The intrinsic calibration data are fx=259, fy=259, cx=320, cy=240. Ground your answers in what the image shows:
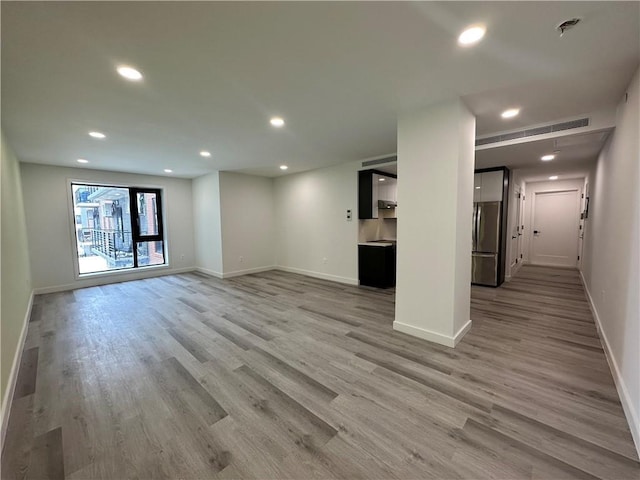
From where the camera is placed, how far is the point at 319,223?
636cm

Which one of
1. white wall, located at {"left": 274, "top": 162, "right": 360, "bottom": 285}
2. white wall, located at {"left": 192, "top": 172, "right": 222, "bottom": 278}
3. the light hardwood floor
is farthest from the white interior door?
white wall, located at {"left": 192, "top": 172, "right": 222, "bottom": 278}

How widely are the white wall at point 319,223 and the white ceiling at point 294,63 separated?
7.54 feet

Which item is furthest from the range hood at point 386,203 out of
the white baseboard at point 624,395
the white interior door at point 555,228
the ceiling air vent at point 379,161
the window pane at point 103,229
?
the window pane at point 103,229

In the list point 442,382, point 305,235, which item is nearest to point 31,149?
point 305,235

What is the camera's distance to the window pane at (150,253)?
6757 millimetres

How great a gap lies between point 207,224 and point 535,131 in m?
6.78

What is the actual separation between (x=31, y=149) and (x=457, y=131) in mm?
6271

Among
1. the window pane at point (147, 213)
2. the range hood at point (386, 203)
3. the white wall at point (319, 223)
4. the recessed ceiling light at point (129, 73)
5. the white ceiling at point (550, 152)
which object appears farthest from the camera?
the window pane at point (147, 213)

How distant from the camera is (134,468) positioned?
1487 millimetres

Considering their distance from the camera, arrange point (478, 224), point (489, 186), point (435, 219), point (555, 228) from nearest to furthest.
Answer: point (435, 219), point (489, 186), point (478, 224), point (555, 228)

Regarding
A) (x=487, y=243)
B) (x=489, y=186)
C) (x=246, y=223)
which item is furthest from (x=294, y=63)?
(x=246, y=223)

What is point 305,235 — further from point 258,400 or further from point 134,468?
point 134,468

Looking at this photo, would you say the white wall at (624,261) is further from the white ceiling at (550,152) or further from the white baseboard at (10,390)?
the white baseboard at (10,390)

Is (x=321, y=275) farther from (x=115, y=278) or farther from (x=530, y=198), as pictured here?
(x=530, y=198)
